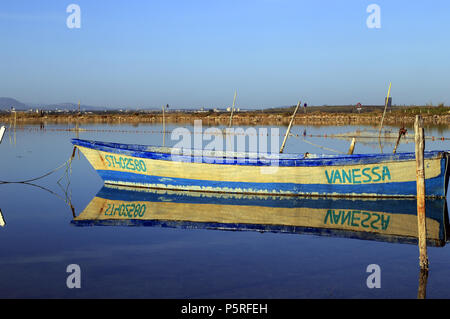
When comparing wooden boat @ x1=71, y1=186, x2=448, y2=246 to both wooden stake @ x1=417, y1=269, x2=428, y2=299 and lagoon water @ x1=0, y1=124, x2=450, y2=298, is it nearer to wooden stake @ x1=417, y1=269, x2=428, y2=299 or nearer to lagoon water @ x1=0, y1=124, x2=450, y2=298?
lagoon water @ x1=0, y1=124, x2=450, y2=298

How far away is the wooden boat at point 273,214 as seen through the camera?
1198 cm

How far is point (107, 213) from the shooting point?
45.3 feet

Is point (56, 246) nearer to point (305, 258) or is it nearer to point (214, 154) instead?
point (305, 258)

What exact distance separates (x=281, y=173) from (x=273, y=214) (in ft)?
7.07

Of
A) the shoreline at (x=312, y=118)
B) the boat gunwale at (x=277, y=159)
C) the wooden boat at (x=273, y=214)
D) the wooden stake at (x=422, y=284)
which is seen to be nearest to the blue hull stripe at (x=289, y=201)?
the wooden boat at (x=273, y=214)

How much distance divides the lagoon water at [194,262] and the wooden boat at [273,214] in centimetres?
51

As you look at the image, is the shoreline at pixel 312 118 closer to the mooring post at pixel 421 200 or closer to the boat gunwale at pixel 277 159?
the boat gunwale at pixel 277 159

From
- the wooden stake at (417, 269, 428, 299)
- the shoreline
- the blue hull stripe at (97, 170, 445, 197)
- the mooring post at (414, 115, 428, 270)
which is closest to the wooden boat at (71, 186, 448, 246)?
the blue hull stripe at (97, 170, 445, 197)

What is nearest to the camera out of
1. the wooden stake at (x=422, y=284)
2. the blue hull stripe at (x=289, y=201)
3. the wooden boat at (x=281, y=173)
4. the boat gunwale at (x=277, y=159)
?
the wooden stake at (x=422, y=284)

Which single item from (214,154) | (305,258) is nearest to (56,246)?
(305,258)

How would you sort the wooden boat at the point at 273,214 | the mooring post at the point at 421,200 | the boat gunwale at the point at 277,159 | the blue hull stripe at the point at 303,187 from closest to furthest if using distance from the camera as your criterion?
1. the mooring post at the point at 421,200
2. the wooden boat at the point at 273,214
3. the boat gunwale at the point at 277,159
4. the blue hull stripe at the point at 303,187

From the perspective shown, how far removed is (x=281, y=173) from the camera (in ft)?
50.4

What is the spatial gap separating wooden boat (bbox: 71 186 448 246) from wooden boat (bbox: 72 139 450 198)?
0.29 meters
